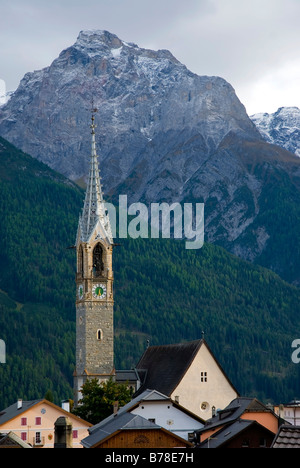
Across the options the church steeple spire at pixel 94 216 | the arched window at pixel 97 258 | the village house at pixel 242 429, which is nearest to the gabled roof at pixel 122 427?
the village house at pixel 242 429

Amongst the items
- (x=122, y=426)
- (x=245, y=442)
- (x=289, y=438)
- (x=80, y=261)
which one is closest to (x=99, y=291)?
(x=80, y=261)

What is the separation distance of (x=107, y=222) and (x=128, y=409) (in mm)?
44614

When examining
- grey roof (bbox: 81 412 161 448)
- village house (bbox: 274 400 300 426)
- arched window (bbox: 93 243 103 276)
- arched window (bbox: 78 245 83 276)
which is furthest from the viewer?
arched window (bbox: 78 245 83 276)

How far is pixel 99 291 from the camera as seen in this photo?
14075 centimetres

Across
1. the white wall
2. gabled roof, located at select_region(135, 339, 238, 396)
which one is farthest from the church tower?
the white wall

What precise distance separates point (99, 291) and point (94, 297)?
3.25 feet

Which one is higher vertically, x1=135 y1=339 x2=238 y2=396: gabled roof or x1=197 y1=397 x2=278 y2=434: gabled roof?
x1=135 y1=339 x2=238 y2=396: gabled roof

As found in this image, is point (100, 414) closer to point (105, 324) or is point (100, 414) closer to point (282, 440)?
point (105, 324)

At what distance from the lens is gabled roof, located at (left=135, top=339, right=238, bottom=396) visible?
126 metres

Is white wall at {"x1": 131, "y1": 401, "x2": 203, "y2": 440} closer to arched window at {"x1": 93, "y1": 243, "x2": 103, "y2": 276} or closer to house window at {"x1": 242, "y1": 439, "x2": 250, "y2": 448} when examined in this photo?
house window at {"x1": 242, "y1": 439, "x2": 250, "y2": 448}

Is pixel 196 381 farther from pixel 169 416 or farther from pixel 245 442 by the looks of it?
pixel 245 442

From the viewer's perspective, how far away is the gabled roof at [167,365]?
12612 centimetres
